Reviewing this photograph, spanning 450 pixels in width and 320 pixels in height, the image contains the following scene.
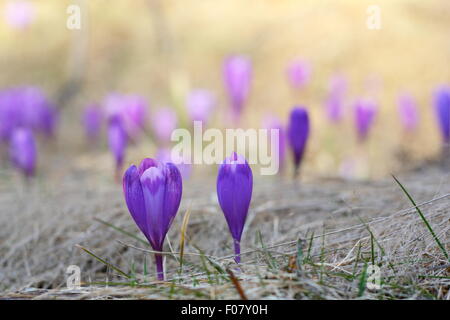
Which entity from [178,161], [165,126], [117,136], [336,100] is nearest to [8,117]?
[165,126]

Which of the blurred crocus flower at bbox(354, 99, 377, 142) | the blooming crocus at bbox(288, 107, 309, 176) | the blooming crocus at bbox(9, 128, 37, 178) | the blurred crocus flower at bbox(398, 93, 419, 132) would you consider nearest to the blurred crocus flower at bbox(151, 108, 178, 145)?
the blooming crocus at bbox(9, 128, 37, 178)

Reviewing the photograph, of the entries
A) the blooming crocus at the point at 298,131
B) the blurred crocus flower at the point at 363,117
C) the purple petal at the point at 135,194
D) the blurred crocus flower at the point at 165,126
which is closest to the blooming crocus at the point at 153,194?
the purple petal at the point at 135,194

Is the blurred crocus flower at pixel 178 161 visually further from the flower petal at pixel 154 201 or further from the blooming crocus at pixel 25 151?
the flower petal at pixel 154 201

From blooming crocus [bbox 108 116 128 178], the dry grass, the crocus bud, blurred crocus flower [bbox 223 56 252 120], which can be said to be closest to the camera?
the dry grass

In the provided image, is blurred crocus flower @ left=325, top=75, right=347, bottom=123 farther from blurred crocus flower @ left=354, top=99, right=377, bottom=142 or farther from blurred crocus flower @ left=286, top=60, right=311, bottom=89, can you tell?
blurred crocus flower @ left=354, top=99, right=377, bottom=142

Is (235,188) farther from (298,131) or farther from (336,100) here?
(336,100)
